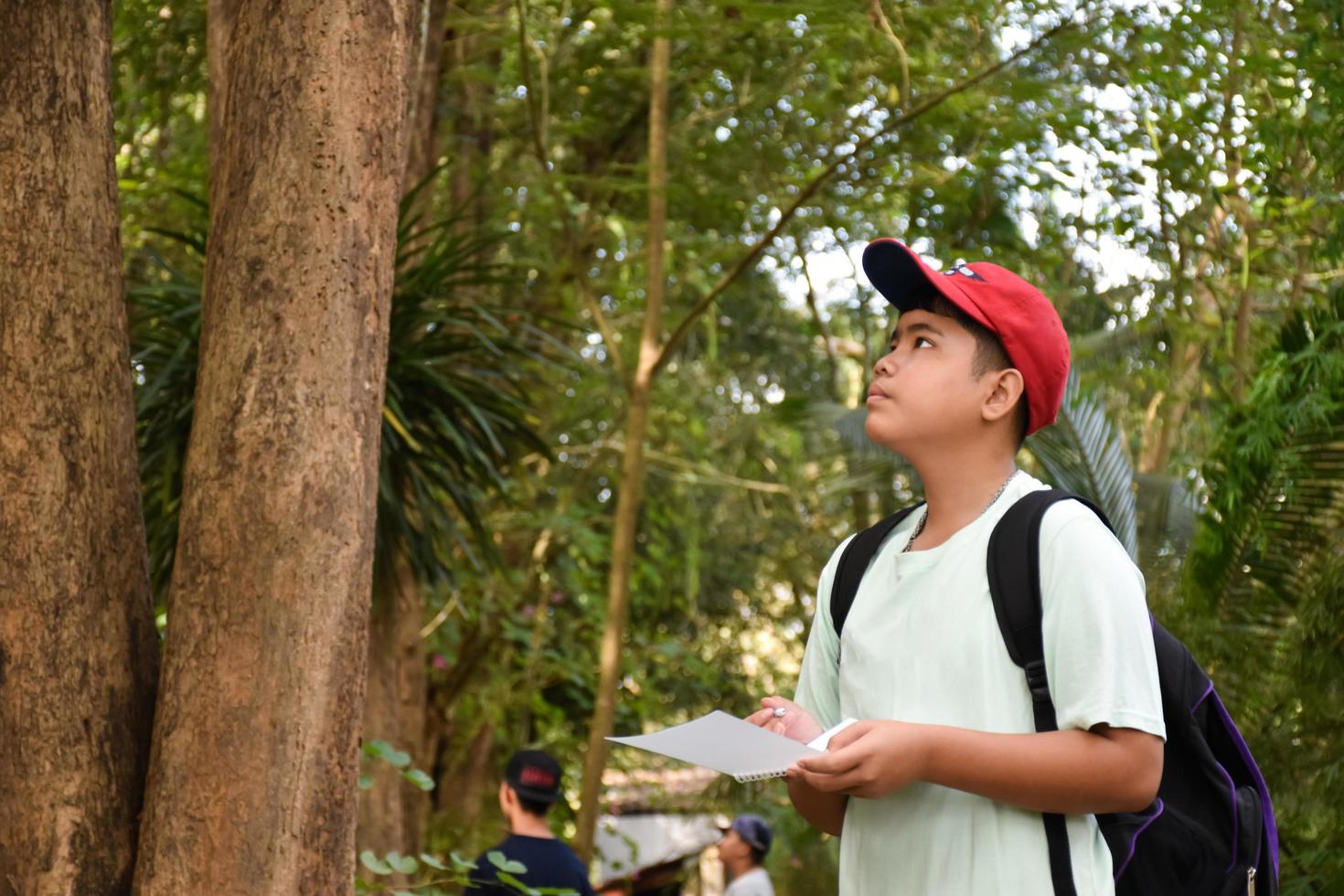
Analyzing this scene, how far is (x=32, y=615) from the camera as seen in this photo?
6.22ft

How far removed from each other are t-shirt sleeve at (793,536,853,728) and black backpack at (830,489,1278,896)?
0.30 m

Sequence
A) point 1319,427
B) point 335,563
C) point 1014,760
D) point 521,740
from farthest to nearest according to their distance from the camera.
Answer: point 521,740, point 1319,427, point 335,563, point 1014,760

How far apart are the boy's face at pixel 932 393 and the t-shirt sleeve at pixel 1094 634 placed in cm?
22

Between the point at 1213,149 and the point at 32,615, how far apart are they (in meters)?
6.96

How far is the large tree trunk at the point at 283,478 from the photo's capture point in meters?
1.81

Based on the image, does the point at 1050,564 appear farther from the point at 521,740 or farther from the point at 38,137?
the point at 521,740

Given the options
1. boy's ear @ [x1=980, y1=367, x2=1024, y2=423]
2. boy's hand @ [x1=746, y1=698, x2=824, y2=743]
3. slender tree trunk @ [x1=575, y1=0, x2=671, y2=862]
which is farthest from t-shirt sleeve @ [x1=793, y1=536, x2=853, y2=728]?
slender tree trunk @ [x1=575, y1=0, x2=671, y2=862]

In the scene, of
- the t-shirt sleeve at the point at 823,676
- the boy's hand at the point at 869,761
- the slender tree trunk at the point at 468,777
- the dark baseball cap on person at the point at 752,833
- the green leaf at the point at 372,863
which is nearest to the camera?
the boy's hand at the point at 869,761

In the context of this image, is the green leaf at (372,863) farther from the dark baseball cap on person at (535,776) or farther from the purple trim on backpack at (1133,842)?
the purple trim on backpack at (1133,842)

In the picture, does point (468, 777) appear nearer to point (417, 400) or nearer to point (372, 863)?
point (417, 400)

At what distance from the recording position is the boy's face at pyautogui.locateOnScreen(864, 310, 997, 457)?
1703mm

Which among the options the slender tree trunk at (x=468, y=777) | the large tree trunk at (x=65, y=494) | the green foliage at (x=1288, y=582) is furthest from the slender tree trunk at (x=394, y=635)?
the slender tree trunk at (x=468, y=777)

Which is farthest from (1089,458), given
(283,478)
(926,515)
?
A: (283,478)

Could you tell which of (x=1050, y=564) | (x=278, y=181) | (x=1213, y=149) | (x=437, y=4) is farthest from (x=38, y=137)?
(x=1213, y=149)
